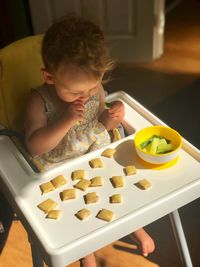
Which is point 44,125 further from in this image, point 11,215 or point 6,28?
point 6,28

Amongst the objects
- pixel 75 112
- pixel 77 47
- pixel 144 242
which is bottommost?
pixel 144 242

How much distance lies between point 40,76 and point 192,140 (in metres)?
0.96

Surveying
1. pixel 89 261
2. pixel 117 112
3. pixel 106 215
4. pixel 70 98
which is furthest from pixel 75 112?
pixel 89 261

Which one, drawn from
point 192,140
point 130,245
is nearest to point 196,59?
point 192,140

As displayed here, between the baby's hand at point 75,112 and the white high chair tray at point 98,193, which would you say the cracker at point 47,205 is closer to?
the white high chair tray at point 98,193

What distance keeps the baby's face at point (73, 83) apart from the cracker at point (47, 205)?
29cm

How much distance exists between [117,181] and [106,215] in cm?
11

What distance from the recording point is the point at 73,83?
1063mm

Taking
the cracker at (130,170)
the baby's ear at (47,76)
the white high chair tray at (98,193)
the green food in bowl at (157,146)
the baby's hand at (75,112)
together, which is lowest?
the white high chair tray at (98,193)

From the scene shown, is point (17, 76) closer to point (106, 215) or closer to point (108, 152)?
point (108, 152)

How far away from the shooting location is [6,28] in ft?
8.21

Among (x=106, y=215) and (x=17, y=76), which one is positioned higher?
(x=17, y=76)

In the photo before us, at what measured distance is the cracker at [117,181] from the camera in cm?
101

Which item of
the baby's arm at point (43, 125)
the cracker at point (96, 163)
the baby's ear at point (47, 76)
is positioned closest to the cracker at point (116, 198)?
the cracker at point (96, 163)
